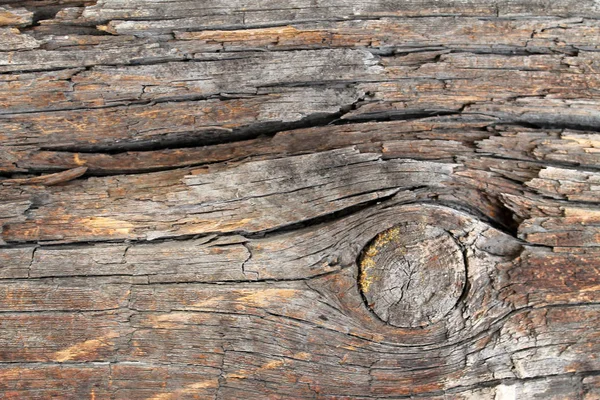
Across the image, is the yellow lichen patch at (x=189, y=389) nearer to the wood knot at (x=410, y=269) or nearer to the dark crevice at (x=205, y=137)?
the wood knot at (x=410, y=269)

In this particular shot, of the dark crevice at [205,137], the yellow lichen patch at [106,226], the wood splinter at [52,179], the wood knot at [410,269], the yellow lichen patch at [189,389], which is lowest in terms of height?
the yellow lichen patch at [189,389]

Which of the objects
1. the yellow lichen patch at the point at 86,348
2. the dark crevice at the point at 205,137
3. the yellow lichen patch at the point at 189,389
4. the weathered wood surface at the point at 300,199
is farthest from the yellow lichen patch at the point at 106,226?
the yellow lichen patch at the point at 189,389

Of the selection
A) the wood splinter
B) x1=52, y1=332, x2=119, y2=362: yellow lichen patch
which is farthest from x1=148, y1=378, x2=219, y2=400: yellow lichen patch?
the wood splinter

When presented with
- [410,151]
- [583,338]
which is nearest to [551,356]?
[583,338]

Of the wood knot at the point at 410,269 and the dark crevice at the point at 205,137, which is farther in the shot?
the dark crevice at the point at 205,137

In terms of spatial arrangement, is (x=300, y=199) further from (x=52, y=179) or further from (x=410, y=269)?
(x=52, y=179)

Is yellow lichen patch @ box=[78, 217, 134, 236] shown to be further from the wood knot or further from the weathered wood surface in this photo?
the wood knot

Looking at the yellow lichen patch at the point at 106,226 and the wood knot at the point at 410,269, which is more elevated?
the yellow lichen patch at the point at 106,226
